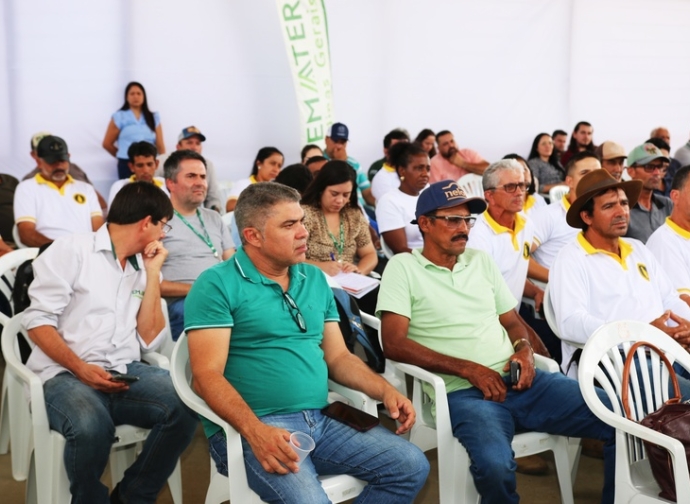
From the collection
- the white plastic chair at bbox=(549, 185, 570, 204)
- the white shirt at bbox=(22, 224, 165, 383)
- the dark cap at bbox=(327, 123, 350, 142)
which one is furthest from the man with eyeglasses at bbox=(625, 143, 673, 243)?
the white shirt at bbox=(22, 224, 165, 383)

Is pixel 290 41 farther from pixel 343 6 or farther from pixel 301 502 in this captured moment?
pixel 301 502

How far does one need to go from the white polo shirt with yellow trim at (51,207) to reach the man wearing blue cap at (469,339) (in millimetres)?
2616

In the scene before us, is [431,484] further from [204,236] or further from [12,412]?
[12,412]

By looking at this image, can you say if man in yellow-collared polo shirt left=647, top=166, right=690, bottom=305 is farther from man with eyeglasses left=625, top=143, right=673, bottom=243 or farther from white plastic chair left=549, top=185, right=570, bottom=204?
white plastic chair left=549, top=185, right=570, bottom=204

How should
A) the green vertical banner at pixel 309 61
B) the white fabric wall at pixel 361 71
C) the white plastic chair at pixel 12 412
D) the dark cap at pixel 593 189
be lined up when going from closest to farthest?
1. the white plastic chair at pixel 12 412
2. the dark cap at pixel 593 189
3. the white fabric wall at pixel 361 71
4. the green vertical banner at pixel 309 61

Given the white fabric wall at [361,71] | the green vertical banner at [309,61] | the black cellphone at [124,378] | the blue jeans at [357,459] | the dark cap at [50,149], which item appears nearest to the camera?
the blue jeans at [357,459]

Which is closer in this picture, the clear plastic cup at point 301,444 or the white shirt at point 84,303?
the clear plastic cup at point 301,444

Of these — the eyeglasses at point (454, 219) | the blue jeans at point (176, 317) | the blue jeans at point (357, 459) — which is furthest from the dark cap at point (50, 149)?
the blue jeans at point (357, 459)

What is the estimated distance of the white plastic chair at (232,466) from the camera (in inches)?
81.5

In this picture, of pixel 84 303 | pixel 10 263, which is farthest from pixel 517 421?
pixel 10 263

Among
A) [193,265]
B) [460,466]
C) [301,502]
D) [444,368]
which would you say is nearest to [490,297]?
[444,368]

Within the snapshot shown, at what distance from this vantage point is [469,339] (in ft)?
8.99

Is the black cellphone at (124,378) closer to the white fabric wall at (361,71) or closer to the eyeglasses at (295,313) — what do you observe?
the eyeglasses at (295,313)

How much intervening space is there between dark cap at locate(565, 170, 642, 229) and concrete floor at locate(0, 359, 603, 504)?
105cm
